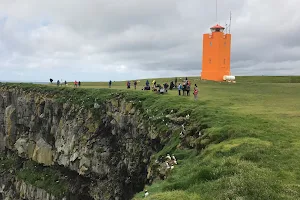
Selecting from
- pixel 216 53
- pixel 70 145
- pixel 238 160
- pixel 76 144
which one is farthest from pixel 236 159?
pixel 216 53

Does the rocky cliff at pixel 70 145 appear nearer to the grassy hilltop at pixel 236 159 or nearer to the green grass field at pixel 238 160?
the grassy hilltop at pixel 236 159

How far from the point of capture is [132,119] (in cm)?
3153

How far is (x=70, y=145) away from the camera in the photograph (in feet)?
133

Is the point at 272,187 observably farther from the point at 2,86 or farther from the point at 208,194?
the point at 2,86

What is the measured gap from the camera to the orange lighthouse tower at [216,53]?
57.3 metres

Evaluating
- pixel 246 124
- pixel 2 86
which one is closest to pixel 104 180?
pixel 246 124

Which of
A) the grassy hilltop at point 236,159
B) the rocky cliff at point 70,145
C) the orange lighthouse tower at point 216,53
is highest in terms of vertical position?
the orange lighthouse tower at point 216,53

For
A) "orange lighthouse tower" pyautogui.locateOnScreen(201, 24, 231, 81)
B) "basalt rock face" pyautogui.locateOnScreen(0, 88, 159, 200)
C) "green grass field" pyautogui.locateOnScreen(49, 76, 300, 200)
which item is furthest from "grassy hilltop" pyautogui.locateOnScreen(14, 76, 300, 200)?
"orange lighthouse tower" pyautogui.locateOnScreen(201, 24, 231, 81)

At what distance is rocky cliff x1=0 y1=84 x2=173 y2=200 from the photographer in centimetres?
3158

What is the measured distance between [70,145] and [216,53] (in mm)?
30663

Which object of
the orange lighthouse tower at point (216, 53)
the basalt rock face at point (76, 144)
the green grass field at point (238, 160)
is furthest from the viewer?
the orange lighthouse tower at point (216, 53)

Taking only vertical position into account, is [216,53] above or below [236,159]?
above

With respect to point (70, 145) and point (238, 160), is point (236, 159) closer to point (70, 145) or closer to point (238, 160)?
point (238, 160)

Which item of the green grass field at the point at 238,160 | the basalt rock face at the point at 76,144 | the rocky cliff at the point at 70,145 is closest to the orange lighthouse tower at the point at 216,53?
the rocky cliff at the point at 70,145
